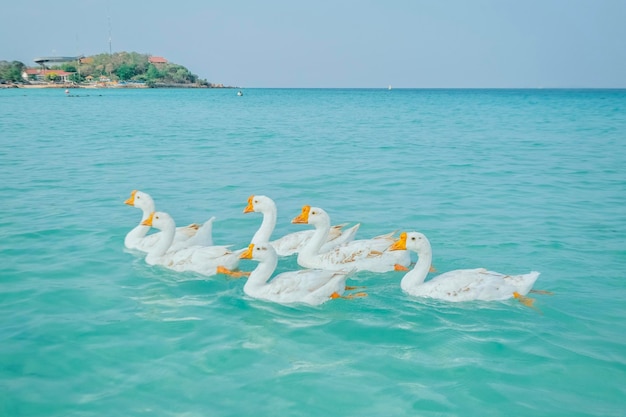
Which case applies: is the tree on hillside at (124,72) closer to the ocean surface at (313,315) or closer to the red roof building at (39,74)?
the red roof building at (39,74)

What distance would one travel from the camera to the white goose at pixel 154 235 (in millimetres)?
9461

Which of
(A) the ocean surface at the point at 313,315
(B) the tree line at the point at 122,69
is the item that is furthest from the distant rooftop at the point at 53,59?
(A) the ocean surface at the point at 313,315

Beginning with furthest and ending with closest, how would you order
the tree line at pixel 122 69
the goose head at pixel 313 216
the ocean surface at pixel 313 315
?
1. the tree line at pixel 122 69
2. the goose head at pixel 313 216
3. the ocean surface at pixel 313 315

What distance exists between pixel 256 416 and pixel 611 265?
645cm

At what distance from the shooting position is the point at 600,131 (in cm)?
3184

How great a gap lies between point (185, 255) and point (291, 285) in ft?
6.73

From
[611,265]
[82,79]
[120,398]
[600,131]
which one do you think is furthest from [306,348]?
[82,79]

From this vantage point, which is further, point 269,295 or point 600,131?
point 600,131

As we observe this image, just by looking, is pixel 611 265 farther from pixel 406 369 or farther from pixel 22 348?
pixel 22 348

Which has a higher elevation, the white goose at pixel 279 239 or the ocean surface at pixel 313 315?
the white goose at pixel 279 239

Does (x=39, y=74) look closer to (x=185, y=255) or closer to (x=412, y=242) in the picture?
(x=185, y=255)

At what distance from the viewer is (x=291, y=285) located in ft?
24.2

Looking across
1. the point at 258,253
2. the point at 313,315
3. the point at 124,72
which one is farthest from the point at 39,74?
the point at 313,315

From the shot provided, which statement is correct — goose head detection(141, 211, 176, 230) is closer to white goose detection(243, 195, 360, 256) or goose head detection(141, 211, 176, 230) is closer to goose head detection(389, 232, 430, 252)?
white goose detection(243, 195, 360, 256)
